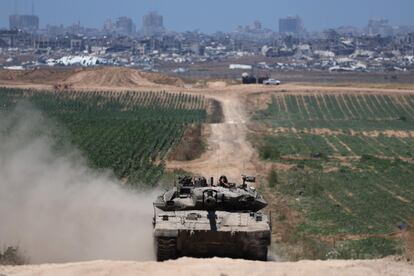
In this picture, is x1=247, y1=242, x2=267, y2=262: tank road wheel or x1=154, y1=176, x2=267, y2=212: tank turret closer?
x1=247, y1=242, x2=267, y2=262: tank road wheel

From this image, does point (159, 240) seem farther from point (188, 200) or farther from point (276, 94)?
point (276, 94)

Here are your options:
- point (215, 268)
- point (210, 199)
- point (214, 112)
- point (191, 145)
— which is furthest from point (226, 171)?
point (214, 112)

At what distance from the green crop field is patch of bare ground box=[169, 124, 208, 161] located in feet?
14.6

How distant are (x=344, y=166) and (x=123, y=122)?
2871 cm

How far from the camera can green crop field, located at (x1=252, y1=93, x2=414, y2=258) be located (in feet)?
98.9

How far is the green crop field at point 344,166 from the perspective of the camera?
3016 centimetres

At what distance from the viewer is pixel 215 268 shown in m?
18.0

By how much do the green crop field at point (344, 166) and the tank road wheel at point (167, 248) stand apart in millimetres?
6386

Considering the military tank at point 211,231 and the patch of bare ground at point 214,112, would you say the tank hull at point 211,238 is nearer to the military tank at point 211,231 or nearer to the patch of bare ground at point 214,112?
the military tank at point 211,231

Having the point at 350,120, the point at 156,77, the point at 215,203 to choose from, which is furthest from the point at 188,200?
the point at 156,77

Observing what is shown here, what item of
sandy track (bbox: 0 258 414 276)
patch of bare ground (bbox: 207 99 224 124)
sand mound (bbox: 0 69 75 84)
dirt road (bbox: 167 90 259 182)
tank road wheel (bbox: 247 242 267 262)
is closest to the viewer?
sandy track (bbox: 0 258 414 276)

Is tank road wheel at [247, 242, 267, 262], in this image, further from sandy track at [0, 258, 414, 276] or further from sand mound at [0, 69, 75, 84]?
sand mound at [0, 69, 75, 84]

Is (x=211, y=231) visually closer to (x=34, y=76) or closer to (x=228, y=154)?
(x=228, y=154)

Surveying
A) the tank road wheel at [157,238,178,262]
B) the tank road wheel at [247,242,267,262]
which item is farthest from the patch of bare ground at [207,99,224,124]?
the tank road wheel at [157,238,178,262]
